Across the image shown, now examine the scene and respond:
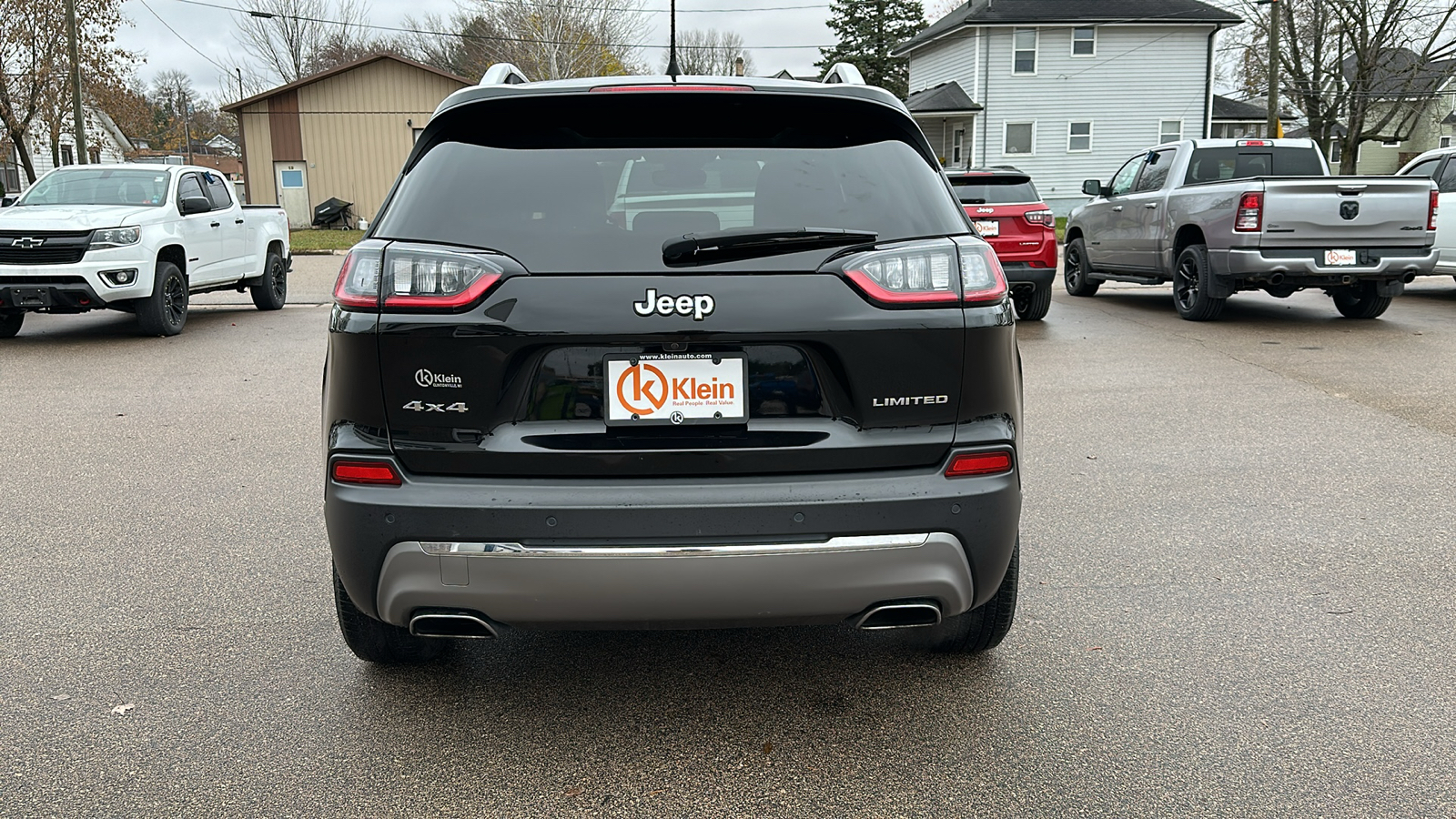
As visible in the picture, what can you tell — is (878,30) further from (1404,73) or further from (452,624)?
(452,624)

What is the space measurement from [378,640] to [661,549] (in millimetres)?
1122

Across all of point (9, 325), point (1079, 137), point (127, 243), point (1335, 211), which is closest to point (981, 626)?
point (1335, 211)

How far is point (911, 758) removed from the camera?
114 inches

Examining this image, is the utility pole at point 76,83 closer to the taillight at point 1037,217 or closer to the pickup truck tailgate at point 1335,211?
the taillight at point 1037,217

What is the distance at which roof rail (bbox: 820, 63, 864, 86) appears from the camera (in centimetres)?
→ 322

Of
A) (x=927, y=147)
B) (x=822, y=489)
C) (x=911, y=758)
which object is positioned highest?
(x=927, y=147)

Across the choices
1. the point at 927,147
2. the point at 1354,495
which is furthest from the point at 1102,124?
the point at 927,147

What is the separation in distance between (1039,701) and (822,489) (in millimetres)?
1088

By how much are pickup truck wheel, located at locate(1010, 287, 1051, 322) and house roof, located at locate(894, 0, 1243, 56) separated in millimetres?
27536

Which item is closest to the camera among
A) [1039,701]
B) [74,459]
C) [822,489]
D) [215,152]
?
[822,489]

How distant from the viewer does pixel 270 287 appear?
14.1 meters

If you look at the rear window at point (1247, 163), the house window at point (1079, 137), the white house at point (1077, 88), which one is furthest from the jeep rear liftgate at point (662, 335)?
the house window at point (1079, 137)

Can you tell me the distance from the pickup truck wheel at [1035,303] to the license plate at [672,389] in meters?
9.97

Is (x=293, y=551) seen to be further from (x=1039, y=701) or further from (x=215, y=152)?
(x=215, y=152)
